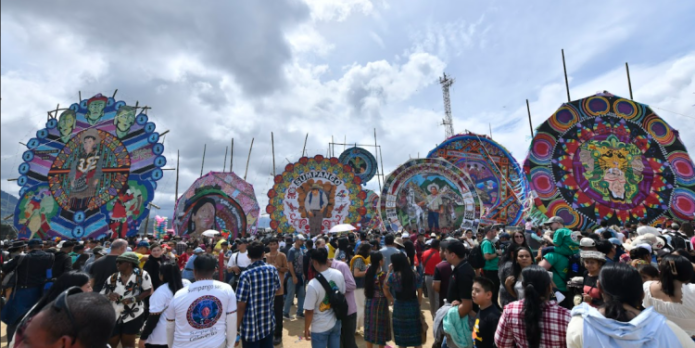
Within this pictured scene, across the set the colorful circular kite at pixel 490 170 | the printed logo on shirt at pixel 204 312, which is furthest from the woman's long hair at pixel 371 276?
the colorful circular kite at pixel 490 170

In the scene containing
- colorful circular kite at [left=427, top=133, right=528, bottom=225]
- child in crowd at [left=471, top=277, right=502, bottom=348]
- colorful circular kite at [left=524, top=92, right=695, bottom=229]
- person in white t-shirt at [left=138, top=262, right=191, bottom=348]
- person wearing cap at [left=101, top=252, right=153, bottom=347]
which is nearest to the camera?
child in crowd at [left=471, top=277, right=502, bottom=348]

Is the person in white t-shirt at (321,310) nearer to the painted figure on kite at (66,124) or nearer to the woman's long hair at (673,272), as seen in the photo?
the woman's long hair at (673,272)

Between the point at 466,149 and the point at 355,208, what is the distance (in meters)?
9.44

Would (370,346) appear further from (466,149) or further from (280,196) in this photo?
(466,149)

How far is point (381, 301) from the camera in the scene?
496 centimetres

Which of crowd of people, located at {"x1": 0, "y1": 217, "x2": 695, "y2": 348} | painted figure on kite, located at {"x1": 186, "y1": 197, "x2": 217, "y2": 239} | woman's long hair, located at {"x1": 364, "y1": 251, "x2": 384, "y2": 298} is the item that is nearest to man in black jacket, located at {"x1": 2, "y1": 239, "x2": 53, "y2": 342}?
crowd of people, located at {"x1": 0, "y1": 217, "x2": 695, "y2": 348}

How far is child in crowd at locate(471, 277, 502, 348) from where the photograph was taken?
10.3ft

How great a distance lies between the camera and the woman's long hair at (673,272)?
3021mm

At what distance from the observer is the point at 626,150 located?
1538 cm

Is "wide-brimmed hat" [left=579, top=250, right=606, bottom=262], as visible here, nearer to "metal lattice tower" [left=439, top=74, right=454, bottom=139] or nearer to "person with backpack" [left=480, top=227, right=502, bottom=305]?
"person with backpack" [left=480, top=227, right=502, bottom=305]

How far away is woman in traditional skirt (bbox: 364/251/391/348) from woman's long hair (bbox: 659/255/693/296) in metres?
2.99

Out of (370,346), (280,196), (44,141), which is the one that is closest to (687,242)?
(370,346)

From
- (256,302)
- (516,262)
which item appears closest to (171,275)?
(256,302)

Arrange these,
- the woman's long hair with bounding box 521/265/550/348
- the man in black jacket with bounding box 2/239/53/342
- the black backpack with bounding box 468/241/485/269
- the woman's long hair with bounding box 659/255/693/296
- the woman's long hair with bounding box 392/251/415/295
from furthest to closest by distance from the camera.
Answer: the black backpack with bounding box 468/241/485/269, the man in black jacket with bounding box 2/239/53/342, the woman's long hair with bounding box 392/251/415/295, the woman's long hair with bounding box 659/255/693/296, the woman's long hair with bounding box 521/265/550/348
